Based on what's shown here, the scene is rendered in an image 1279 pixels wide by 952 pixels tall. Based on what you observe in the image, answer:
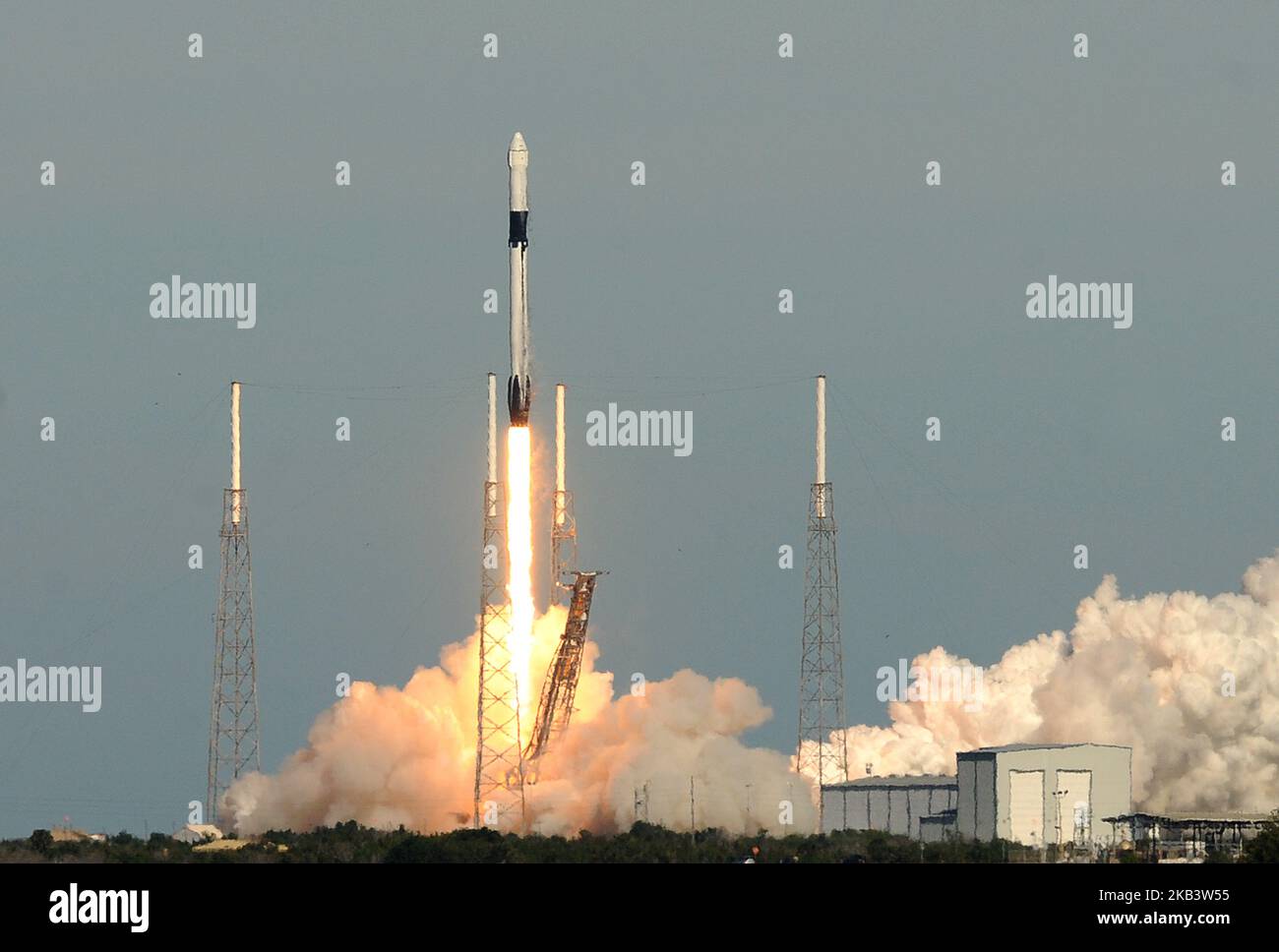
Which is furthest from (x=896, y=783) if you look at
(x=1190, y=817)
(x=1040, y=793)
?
(x=1190, y=817)

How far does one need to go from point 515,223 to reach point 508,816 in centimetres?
1998

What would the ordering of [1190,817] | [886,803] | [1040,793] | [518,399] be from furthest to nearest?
[886,803] → [1040,793] → [1190,817] → [518,399]

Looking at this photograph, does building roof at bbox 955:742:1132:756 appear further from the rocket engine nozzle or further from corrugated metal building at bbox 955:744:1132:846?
the rocket engine nozzle

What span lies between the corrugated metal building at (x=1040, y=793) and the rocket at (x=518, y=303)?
25.6m

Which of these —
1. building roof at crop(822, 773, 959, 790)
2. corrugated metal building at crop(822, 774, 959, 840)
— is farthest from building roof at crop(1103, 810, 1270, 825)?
building roof at crop(822, 773, 959, 790)

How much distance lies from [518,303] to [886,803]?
3009 cm

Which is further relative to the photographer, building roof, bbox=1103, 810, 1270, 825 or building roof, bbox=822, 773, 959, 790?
building roof, bbox=822, 773, 959, 790

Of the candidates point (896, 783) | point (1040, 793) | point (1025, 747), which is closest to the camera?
point (1040, 793)

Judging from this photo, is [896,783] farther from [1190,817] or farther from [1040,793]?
[1190,817]


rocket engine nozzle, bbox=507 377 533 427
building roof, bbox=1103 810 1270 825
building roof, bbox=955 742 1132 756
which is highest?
rocket engine nozzle, bbox=507 377 533 427

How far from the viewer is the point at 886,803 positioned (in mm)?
126000

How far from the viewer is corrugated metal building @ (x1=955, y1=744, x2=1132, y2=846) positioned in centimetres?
12019

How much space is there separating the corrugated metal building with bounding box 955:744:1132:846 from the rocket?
1009 inches
